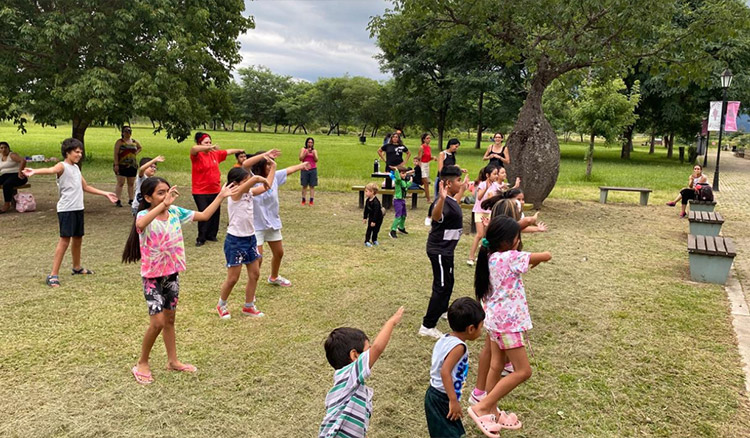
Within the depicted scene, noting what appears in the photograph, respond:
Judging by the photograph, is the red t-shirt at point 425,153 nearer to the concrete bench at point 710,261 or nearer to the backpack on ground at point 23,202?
the concrete bench at point 710,261

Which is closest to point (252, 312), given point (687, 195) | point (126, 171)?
point (126, 171)

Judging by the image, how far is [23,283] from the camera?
6480 mm

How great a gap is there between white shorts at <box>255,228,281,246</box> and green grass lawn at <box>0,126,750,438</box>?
71 centimetres

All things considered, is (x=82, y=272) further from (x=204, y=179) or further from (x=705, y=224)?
(x=705, y=224)

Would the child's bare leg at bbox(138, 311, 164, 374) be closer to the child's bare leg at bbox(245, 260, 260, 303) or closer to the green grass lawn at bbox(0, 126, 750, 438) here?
the green grass lawn at bbox(0, 126, 750, 438)

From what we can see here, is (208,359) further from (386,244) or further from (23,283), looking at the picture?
(386,244)

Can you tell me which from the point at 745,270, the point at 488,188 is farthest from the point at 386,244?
the point at 745,270

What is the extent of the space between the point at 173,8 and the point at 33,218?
5311 millimetres

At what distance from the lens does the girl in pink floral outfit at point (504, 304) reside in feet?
11.3

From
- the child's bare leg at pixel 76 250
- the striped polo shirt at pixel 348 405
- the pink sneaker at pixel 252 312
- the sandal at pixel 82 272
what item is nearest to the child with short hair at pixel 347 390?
the striped polo shirt at pixel 348 405

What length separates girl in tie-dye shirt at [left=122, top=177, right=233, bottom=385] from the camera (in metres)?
3.85

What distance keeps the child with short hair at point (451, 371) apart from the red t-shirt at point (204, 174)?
6650 mm

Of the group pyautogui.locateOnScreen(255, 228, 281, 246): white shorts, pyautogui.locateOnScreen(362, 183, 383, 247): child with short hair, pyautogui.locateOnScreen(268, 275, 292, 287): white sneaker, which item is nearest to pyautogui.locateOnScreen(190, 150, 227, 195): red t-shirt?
pyautogui.locateOnScreen(362, 183, 383, 247): child with short hair

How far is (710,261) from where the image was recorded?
7059 millimetres
